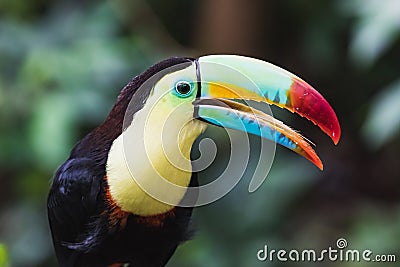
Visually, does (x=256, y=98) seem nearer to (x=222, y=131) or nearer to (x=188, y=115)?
→ (x=188, y=115)

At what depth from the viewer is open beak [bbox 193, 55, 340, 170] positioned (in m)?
1.10

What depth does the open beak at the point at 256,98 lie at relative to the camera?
1.10 metres

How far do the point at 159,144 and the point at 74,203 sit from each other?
0.20 metres

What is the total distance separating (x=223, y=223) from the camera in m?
2.35

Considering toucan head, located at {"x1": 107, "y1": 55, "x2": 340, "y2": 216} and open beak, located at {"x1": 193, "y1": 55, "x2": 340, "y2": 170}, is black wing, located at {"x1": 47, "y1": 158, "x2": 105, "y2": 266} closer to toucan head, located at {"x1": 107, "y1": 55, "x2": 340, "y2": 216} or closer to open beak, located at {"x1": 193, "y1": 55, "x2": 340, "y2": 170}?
toucan head, located at {"x1": 107, "y1": 55, "x2": 340, "y2": 216}

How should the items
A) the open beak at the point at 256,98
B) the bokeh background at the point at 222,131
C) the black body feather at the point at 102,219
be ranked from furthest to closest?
the bokeh background at the point at 222,131 < the black body feather at the point at 102,219 < the open beak at the point at 256,98

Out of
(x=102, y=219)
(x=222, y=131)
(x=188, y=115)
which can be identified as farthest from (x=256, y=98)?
(x=222, y=131)

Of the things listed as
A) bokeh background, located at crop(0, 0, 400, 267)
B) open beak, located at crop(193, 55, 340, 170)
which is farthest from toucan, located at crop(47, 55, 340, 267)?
bokeh background, located at crop(0, 0, 400, 267)

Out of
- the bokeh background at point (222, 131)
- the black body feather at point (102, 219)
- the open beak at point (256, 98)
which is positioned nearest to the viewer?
the open beak at point (256, 98)

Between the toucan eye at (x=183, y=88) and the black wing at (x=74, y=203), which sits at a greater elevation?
the toucan eye at (x=183, y=88)

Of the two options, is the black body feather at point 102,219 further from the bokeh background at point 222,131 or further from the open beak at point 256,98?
the bokeh background at point 222,131

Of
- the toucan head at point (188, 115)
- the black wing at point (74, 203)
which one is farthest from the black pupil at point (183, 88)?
the black wing at point (74, 203)

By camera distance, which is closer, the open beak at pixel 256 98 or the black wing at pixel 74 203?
the open beak at pixel 256 98

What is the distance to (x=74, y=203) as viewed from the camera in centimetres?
127
